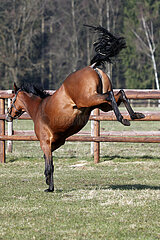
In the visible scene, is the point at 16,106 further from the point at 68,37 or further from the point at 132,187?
the point at 68,37

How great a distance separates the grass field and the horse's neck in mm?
1292

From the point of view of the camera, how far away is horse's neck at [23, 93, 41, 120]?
7672 millimetres

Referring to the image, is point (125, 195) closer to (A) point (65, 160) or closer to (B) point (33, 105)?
(B) point (33, 105)

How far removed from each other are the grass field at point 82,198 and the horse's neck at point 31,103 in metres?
1.29

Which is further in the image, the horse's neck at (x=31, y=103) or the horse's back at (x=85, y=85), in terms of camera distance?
the horse's neck at (x=31, y=103)

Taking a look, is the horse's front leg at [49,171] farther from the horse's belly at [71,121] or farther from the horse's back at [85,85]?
the horse's back at [85,85]

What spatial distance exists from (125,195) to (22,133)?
561 centimetres

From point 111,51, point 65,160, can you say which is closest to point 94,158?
point 65,160

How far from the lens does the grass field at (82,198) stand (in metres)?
5.05

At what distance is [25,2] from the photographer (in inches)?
1567

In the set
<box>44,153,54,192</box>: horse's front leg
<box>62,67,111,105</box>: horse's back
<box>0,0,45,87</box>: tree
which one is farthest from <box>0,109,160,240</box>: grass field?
<box>0,0,45,87</box>: tree

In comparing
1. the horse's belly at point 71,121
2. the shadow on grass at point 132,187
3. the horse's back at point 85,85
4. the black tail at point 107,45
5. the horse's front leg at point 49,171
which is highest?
the black tail at point 107,45

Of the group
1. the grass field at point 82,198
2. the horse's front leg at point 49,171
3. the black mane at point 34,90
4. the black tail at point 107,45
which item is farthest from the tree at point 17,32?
the black tail at point 107,45

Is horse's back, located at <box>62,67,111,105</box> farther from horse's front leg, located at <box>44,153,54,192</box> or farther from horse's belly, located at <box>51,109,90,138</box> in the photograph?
horse's front leg, located at <box>44,153,54,192</box>
